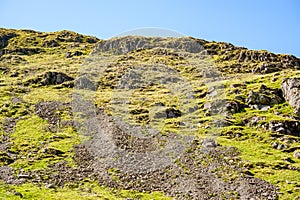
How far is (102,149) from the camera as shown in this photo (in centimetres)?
4928

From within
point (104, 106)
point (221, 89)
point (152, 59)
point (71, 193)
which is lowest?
point (71, 193)

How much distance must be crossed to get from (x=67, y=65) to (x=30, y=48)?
47177 millimetres

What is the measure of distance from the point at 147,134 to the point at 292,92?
1315 inches

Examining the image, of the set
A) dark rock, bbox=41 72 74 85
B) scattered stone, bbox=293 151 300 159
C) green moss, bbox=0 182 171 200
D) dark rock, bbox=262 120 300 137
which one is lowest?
green moss, bbox=0 182 171 200

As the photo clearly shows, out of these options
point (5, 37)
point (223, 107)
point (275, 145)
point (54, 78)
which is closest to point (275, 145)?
point (275, 145)

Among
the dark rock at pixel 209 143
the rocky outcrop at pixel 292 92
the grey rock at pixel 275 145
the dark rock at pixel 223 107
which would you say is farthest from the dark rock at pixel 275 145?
the dark rock at pixel 223 107

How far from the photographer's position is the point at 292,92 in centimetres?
7044

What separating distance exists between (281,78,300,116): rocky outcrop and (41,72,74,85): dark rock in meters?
64.4

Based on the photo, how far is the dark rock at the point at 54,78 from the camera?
10406 centimetres

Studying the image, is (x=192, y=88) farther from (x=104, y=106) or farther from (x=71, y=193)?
(x=71, y=193)

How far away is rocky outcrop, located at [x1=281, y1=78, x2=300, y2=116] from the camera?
6650 centimetres

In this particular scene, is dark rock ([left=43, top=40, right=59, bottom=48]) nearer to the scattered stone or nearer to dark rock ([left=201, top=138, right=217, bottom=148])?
dark rock ([left=201, top=138, right=217, bottom=148])

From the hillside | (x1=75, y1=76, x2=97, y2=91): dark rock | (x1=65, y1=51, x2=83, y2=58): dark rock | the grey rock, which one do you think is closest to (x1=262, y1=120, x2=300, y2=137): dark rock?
the hillside

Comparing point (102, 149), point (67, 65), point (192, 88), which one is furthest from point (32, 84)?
point (102, 149)
